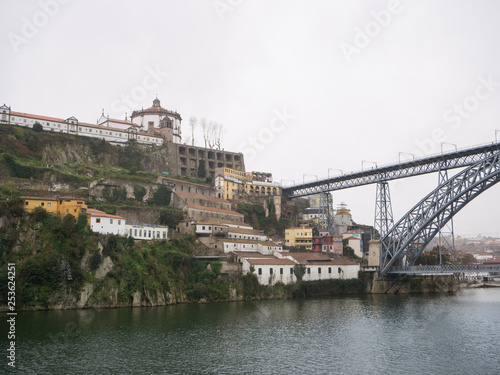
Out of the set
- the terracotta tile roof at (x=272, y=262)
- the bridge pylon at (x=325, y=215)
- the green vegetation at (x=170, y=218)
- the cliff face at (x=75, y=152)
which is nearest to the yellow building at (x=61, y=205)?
the cliff face at (x=75, y=152)

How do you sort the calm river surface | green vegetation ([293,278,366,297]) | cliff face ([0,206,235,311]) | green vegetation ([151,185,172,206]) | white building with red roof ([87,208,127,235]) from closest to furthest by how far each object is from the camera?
the calm river surface < cliff face ([0,206,235,311]) < white building with red roof ([87,208,127,235]) < green vegetation ([293,278,366,297]) < green vegetation ([151,185,172,206])

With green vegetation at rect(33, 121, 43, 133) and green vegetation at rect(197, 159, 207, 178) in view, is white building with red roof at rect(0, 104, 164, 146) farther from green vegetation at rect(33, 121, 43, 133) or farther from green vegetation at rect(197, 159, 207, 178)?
Answer: green vegetation at rect(197, 159, 207, 178)

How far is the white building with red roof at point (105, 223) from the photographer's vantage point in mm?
47812

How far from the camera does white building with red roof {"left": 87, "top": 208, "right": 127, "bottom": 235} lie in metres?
47.8

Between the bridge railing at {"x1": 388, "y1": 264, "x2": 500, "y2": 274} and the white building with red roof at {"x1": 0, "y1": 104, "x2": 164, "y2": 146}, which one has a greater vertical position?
the white building with red roof at {"x1": 0, "y1": 104, "x2": 164, "y2": 146}

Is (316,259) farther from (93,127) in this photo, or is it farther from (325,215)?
(93,127)

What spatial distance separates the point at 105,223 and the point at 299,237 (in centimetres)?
3042

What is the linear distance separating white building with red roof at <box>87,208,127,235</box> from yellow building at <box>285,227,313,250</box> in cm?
2773

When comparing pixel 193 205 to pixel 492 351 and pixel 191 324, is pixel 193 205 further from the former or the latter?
pixel 492 351

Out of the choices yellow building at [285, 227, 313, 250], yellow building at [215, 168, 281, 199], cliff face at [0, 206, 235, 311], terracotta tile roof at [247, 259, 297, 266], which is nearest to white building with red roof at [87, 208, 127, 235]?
cliff face at [0, 206, 235, 311]

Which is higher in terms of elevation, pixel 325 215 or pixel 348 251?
pixel 325 215

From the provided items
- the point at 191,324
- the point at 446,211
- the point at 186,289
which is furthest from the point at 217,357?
the point at 446,211

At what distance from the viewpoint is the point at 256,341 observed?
31.0m

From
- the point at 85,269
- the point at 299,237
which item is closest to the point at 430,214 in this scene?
the point at 299,237
